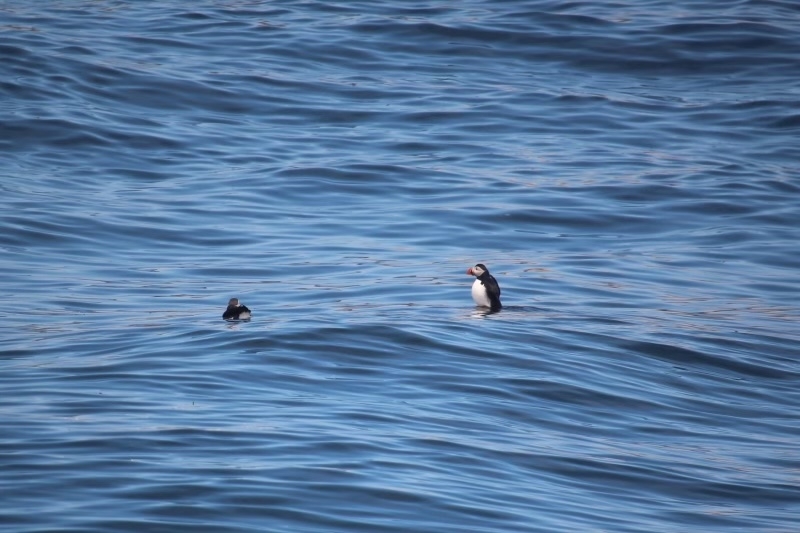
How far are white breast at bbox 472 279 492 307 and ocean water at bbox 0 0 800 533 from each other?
0.10 metres

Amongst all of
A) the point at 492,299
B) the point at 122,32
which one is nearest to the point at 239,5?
the point at 122,32

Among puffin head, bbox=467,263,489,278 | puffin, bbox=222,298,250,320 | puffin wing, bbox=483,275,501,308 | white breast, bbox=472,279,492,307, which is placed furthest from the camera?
puffin head, bbox=467,263,489,278

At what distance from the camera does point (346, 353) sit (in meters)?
10.2

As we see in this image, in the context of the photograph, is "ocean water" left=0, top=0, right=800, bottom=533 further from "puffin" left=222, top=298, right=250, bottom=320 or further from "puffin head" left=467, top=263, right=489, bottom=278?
"puffin head" left=467, top=263, right=489, bottom=278

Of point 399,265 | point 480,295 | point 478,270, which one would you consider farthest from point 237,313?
point 399,265

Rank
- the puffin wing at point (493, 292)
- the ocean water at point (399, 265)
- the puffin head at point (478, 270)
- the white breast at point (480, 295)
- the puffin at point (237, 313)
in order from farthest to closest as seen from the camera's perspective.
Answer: the puffin head at point (478, 270) → the white breast at point (480, 295) → the puffin wing at point (493, 292) → the puffin at point (237, 313) → the ocean water at point (399, 265)

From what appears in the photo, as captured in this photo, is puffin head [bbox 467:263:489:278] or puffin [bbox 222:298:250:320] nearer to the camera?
puffin [bbox 222:298:250:320]

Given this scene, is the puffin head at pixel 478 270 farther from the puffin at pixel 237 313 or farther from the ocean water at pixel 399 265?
the puffin at pixel 237 313

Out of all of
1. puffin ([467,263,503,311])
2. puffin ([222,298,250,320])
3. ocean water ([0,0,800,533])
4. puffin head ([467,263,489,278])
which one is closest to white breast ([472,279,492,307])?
puffin ([467,263,503,311])

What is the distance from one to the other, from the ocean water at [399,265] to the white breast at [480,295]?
0.10m

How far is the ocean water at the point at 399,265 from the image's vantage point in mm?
7047

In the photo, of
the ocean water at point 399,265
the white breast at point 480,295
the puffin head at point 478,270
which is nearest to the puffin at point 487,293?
the white breast at point 480,295

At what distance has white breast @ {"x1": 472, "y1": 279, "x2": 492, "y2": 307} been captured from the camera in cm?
1273

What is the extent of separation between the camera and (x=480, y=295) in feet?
41.9
